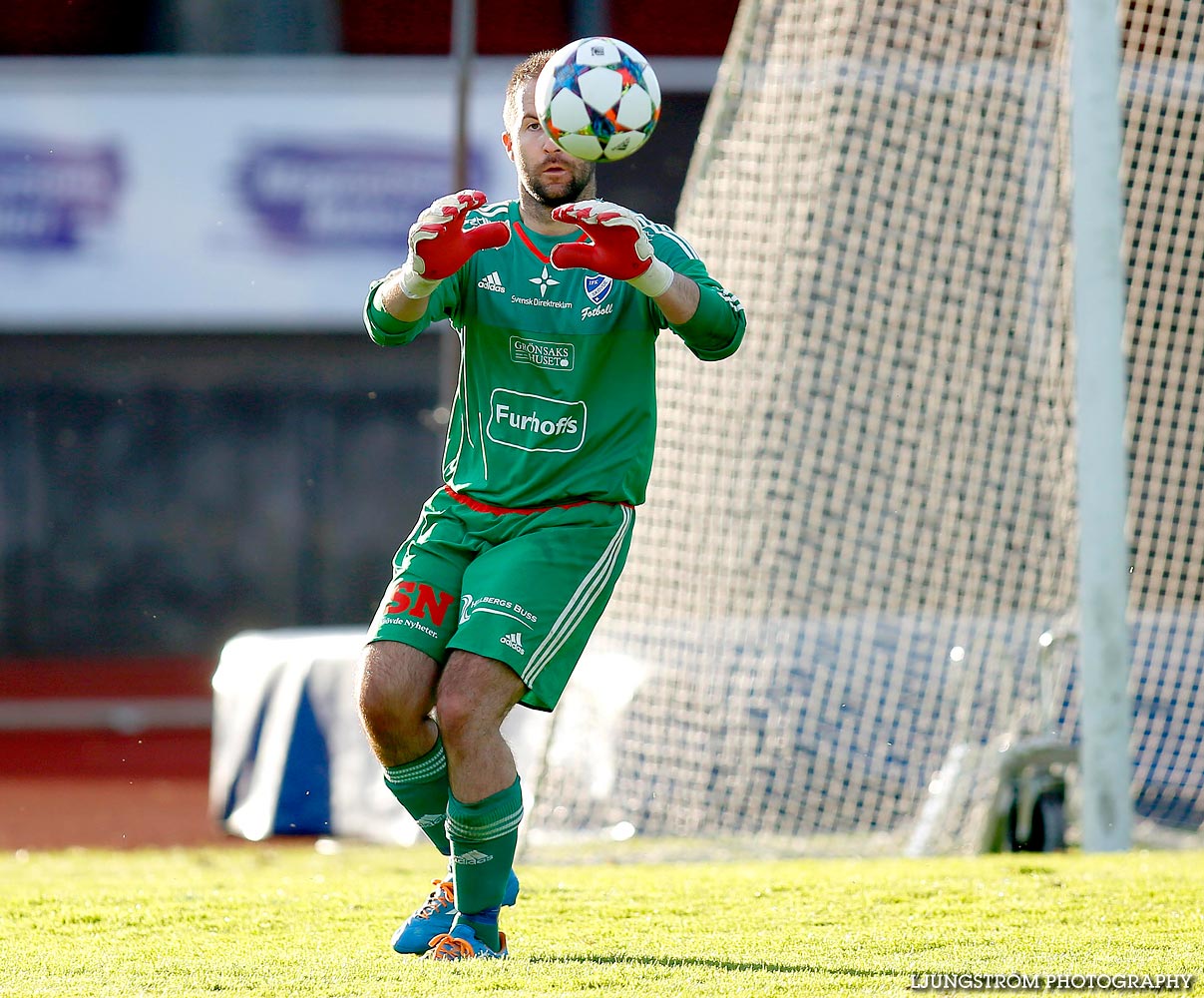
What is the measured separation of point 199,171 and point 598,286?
12.1 m

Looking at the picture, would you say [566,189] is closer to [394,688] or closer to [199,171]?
[394,688]

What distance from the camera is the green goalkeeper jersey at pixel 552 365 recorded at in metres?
3.94

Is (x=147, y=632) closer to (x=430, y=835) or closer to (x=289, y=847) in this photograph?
(x=289, y=847)

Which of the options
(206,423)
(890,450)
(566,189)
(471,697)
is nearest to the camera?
(471,697)

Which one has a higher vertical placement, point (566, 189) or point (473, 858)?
point (566, 189)

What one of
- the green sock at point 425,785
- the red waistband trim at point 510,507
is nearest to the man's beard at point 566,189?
the red waistband trim at point 510,507

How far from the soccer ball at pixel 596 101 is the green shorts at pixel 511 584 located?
0.85m

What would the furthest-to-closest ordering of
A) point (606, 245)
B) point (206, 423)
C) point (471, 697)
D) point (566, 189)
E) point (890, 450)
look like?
1. point (206, 423)
2. point (890, 450)
3. point (566, 189)
4. point (471, 697)
5. point (606, 245)

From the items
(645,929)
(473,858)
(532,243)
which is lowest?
(645,929)

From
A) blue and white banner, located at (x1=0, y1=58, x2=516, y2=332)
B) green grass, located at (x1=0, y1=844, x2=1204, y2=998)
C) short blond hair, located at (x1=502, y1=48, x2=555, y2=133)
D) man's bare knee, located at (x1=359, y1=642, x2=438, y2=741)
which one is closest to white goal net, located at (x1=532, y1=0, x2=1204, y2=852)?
green grass, located at (x1=0, y1=844, x2=1204, y2=998)

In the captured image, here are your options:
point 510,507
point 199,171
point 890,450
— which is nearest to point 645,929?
point 510,507

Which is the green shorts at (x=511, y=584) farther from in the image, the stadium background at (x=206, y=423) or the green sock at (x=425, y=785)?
the stadium background at (x=206, y=423)

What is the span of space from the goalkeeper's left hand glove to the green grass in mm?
1526

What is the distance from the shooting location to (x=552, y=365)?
3.96 m
